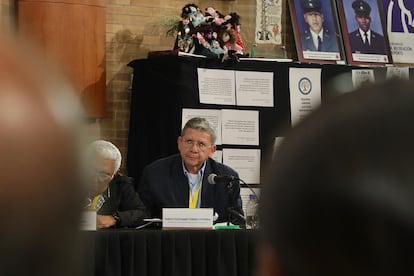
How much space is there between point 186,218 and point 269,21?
4101 mm

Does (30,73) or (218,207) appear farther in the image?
(218,207)

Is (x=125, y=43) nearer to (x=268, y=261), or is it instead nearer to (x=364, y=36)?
(x=364, y=36)

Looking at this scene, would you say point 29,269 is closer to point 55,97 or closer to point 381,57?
point 55,97

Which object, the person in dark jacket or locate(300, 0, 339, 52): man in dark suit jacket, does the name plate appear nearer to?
the person in dark jacket

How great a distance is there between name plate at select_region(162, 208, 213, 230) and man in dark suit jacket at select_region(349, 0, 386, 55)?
3.98 m

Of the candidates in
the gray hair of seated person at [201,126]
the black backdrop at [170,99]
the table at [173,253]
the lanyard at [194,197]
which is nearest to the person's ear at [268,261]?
the table at [173,253]

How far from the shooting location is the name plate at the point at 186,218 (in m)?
5.23

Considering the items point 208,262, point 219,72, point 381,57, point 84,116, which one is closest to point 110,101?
point 219,72

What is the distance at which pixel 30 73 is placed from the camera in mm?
498

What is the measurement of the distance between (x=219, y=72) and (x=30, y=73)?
750 cm

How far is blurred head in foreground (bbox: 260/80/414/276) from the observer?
52 centimetres

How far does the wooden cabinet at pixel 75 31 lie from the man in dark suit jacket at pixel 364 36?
2.29 metres

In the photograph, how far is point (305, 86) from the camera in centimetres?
823

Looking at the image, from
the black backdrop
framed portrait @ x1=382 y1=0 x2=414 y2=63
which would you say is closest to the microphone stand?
the black backdrop
